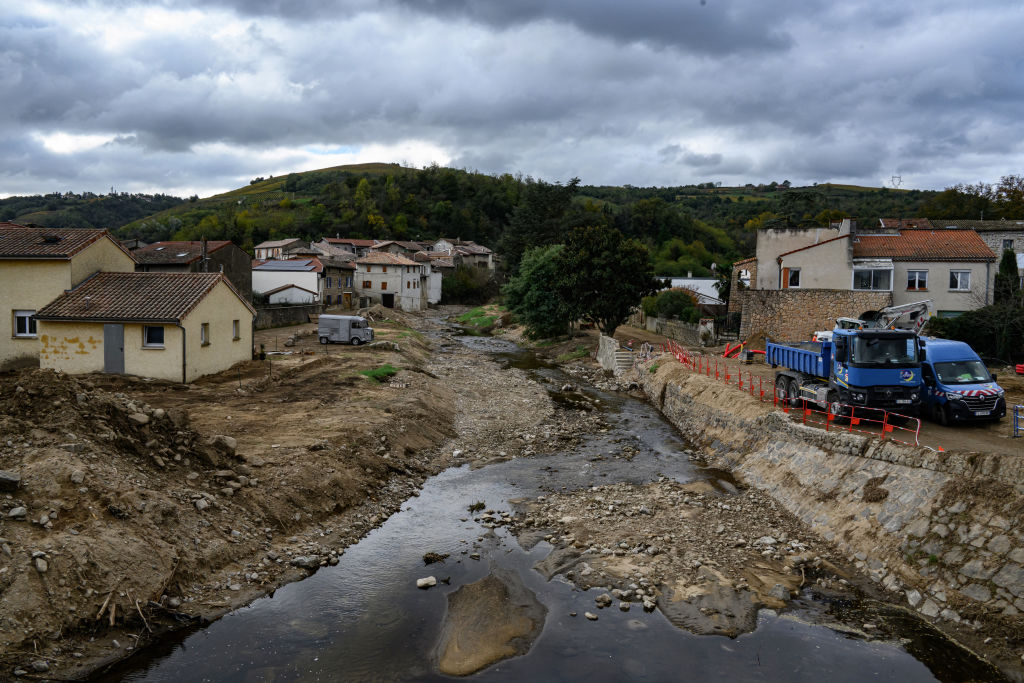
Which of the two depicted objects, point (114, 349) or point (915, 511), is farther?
point (114, 349)

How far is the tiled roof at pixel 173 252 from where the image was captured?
49.6m

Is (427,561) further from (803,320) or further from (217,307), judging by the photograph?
(803,320)

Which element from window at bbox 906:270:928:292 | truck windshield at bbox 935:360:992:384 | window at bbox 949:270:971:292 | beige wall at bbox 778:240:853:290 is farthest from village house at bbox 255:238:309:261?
truck windshield at bbox 935:360:992:384

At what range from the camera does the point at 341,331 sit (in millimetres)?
46094

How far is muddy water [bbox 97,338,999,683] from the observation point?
34.8 feet

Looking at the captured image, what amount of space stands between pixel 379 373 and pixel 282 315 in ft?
85.3

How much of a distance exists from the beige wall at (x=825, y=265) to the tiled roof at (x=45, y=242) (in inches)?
1536

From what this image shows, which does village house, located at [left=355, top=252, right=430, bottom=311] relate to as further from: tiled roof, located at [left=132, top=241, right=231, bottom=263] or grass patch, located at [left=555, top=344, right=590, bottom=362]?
grass patch, located at [left=555, top=344, right=590, bottom=362]

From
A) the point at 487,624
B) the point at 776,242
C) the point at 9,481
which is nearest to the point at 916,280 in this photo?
the point at 776,242

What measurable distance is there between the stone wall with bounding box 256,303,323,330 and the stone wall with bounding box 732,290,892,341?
1449 inches

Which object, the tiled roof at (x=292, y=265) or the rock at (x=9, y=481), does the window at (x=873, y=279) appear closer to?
the rock at (x=9, y=481)

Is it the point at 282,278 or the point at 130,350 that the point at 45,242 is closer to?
the point at 130,350

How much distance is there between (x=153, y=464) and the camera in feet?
49.5

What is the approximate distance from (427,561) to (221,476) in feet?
18.5
